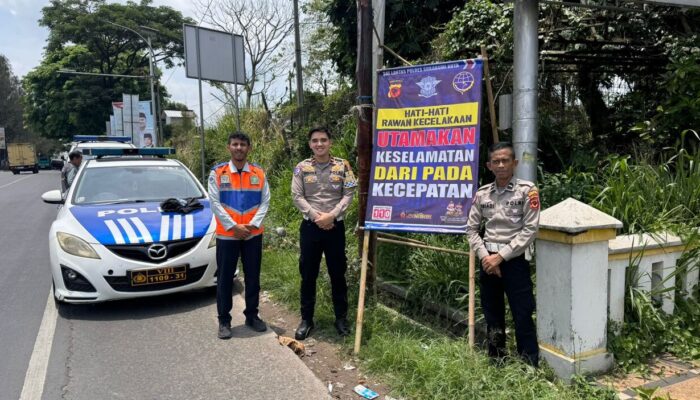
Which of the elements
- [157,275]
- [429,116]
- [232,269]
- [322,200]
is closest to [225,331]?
[232,269]

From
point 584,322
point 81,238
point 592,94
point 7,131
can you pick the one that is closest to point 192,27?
point 81,238

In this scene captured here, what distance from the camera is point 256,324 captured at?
185 inches

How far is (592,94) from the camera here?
7359 mm

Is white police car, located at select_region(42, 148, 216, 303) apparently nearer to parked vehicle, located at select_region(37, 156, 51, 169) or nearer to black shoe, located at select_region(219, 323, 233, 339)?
black shoe, located at select_region(219, 323, 233, 339)

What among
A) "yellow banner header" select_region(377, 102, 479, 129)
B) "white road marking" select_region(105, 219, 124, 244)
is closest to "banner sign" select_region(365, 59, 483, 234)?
"yellow banner header" select_region(377, 102, 479, 129)

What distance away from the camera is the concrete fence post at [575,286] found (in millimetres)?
3283

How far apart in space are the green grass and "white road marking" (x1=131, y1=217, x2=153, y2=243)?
72.1 inches

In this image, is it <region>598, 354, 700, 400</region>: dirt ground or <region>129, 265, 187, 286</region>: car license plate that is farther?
<region>129, 265, 187, 286</region>: car license plate

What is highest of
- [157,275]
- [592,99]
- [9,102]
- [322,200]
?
[9,102]

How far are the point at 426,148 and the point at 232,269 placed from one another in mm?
2013

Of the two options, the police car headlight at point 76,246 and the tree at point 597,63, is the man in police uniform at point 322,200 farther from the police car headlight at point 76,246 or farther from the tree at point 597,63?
the tree at point 597,63

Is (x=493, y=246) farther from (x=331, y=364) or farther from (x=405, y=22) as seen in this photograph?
(x=405, y=22)

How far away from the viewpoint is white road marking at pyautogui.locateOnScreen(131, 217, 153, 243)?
4.96 meters

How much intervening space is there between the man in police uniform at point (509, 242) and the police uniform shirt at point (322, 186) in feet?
4.11
